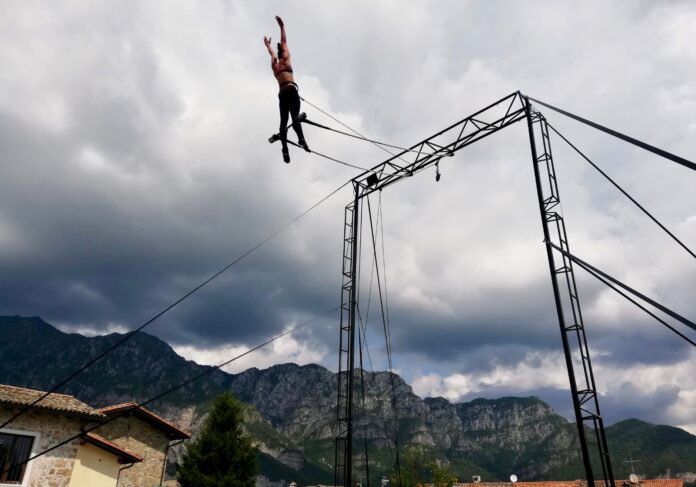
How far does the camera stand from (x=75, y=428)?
58.7 ft

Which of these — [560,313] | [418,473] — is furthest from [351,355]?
[418,473]

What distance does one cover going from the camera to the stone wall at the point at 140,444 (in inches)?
945

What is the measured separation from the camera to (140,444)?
25.1 m

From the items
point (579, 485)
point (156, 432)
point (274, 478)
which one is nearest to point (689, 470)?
point (274, 478)

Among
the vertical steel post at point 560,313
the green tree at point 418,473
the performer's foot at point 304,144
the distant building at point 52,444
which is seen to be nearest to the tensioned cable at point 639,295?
the vertical steel post at point 560,313

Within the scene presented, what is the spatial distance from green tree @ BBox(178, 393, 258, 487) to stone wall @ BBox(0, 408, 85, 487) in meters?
9.46

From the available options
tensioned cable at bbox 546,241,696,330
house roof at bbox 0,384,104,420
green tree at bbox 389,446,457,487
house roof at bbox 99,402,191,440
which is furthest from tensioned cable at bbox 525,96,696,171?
green tree at bbox 389,446,457,487

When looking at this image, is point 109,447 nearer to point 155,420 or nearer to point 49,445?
point 49,445

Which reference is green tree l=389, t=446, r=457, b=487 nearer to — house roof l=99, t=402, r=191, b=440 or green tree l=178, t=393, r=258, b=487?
green tree l=178, t=393, r=258, b=487

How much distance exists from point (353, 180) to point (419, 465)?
3696 cm

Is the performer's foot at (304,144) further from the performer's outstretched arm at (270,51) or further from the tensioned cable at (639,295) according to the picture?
the tensioned cable at (639,295)

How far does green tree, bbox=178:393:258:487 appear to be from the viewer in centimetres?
2538

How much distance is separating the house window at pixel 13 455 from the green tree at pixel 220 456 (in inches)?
419

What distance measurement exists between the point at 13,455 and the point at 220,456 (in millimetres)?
11820
